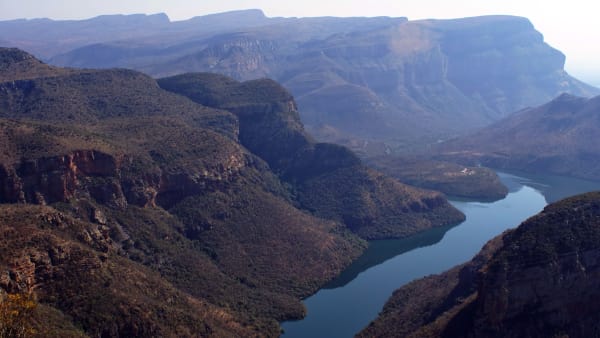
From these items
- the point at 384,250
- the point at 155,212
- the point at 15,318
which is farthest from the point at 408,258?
the point at 15,318

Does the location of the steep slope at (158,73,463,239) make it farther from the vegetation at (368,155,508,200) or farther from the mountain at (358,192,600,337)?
the mountain at (358,192,600,337)

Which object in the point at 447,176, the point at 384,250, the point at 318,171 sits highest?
the point at 318,171

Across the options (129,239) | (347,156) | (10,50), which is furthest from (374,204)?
(10,50)

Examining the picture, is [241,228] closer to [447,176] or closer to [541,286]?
[541,286]

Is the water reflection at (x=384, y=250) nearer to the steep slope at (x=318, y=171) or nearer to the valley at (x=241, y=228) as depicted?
the valley at (x=241, y=228)

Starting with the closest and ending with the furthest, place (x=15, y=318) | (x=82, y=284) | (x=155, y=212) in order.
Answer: (x=15, y=318) < (x=82, y=284) < (x=155, y=212)

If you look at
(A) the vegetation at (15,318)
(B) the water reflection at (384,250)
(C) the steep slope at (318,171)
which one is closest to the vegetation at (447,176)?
(C) the steep slope at (318,171)

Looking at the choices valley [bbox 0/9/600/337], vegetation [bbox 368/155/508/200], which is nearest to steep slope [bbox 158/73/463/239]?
valley [bbox 0/9/600/337]
